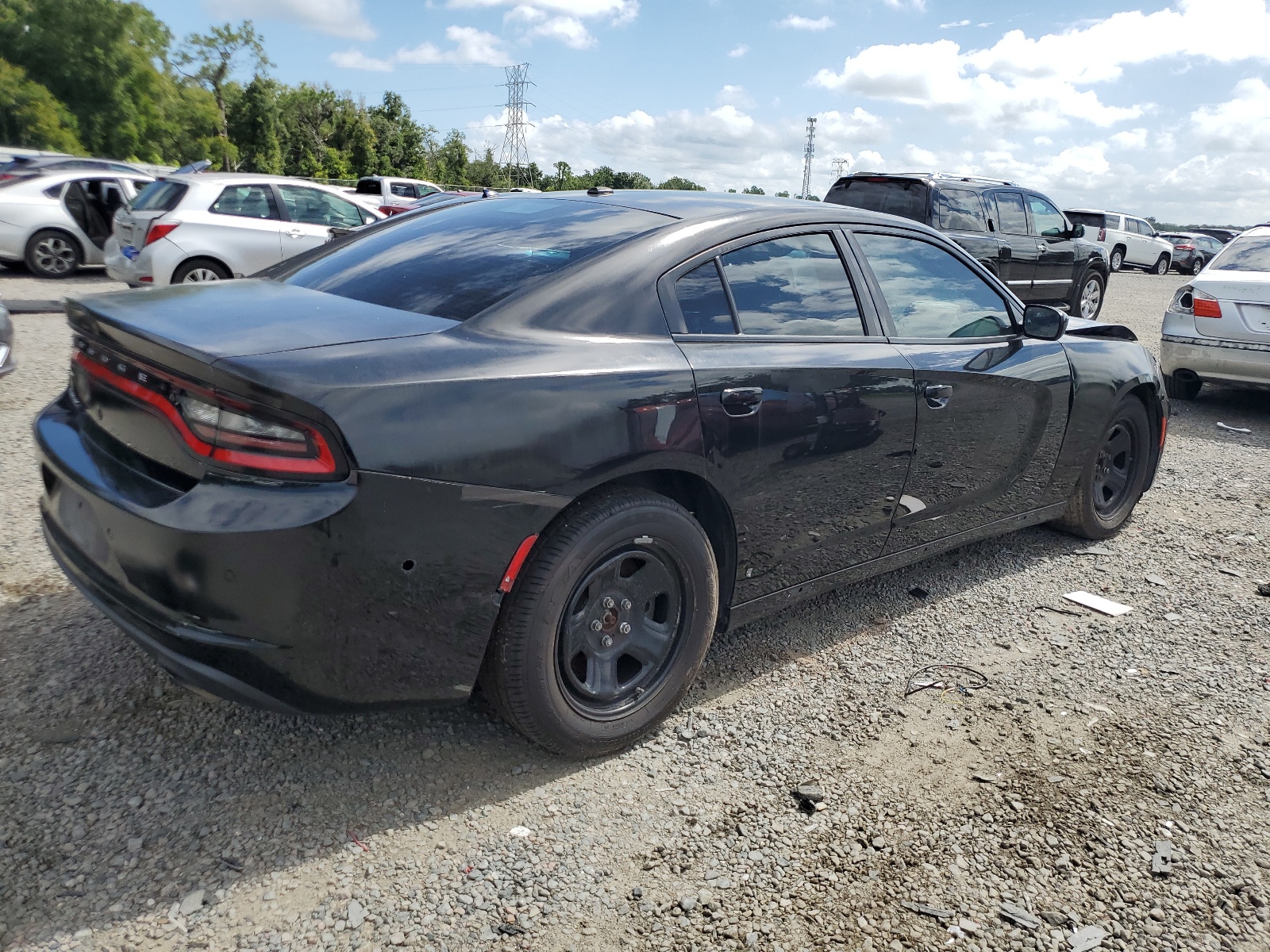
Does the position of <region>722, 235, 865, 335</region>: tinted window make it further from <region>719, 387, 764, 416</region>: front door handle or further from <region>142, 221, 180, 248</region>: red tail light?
<region>142, 221, 180, 248</region>: red tail light

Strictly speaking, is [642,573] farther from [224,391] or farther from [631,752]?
[224,391]

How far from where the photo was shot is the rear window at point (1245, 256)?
325 inches

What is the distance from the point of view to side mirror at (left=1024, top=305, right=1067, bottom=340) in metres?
4.09

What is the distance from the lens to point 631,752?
2.87 metres

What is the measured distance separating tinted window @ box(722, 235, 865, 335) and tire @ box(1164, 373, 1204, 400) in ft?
21.7

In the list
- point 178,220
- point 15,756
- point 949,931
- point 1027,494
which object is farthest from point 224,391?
point 178,220

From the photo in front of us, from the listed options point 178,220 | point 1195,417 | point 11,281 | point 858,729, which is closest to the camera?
point 858,729

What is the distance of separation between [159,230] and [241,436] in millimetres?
9200

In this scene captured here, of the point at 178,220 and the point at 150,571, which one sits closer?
the point at 150,571

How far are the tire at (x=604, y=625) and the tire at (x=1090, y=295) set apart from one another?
12262 millimetres

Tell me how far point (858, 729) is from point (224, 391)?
2.14 meters

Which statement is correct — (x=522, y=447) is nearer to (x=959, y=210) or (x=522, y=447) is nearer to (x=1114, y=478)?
(x=1114, y=478)

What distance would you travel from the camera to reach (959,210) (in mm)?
11125

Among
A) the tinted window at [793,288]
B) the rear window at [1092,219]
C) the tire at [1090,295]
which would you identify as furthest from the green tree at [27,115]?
the tinted window at [793,288]
